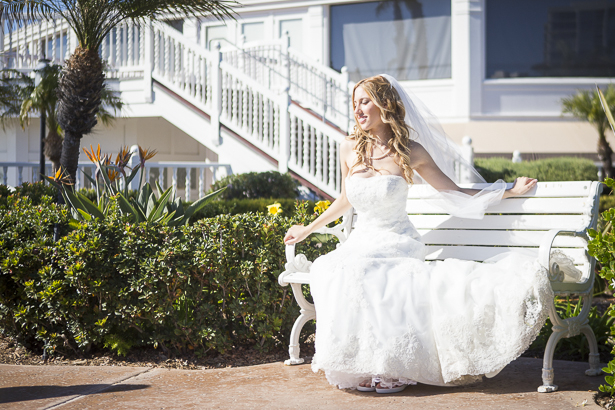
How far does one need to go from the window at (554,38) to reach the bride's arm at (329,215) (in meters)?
11.5

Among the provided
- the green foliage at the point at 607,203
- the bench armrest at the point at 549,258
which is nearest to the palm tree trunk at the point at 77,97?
the bench armrest at the point at 549,258

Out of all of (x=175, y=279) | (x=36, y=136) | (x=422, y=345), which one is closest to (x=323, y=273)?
(x=422, y=345)

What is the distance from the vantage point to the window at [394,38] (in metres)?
15.1

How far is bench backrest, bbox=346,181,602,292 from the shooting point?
3.69 meters

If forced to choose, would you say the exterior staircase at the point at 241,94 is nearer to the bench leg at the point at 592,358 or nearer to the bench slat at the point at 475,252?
the bench slat at the point at 475,252

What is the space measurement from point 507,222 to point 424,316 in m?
1.09

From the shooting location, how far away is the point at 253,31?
55.4ft

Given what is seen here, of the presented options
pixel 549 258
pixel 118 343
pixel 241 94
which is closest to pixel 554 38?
pixel 241 94

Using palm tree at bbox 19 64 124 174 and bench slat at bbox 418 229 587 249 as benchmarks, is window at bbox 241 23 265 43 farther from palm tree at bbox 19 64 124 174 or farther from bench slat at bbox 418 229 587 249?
bench slat at bbox 418 229 587 249

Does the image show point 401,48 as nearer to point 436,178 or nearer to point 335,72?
point 335,72

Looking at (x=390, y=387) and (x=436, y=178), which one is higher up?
(x=436, y=178)

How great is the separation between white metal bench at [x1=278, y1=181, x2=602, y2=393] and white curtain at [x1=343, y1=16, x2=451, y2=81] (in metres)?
11.5

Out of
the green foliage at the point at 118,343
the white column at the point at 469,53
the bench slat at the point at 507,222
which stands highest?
the white column at the point at 469,53

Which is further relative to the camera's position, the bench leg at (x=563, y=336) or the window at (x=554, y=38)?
the window at (x=554, y=38)
